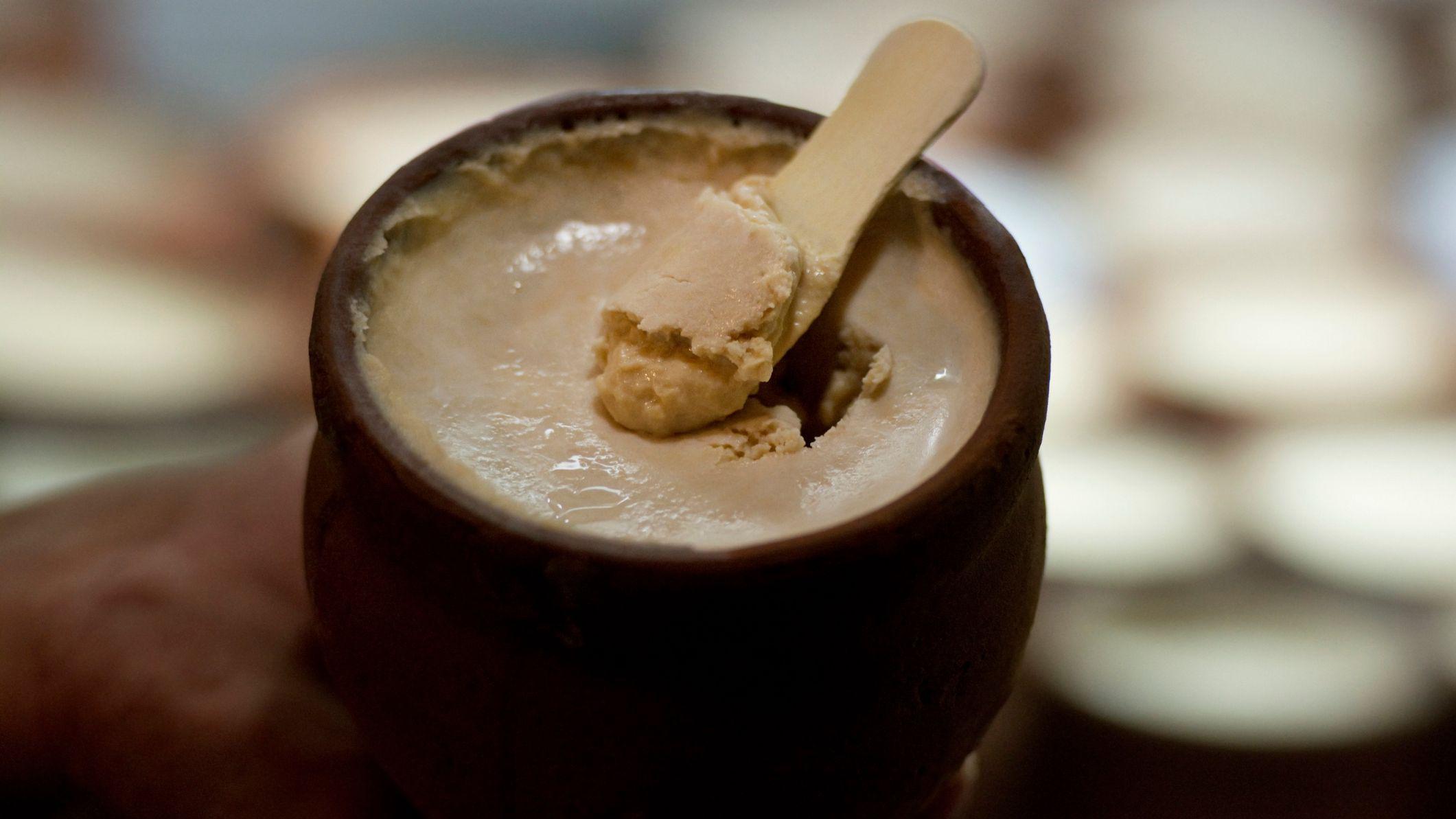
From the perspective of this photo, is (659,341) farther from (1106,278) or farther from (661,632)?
(1106,278)

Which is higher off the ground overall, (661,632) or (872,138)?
(872,138)

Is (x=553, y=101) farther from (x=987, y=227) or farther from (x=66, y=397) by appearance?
(x=66, y=397)

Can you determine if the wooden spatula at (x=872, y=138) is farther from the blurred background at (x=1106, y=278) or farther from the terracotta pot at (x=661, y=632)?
the blurred background at (x=1106, y=278)

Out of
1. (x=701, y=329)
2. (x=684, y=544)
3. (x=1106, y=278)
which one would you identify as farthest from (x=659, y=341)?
(x=1106, y=278)

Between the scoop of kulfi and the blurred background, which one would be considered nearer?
the scoop of kulfi

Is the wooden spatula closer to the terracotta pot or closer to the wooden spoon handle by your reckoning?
the wooden spoon handle

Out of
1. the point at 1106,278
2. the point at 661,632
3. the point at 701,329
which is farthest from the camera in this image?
the point at 1106,278

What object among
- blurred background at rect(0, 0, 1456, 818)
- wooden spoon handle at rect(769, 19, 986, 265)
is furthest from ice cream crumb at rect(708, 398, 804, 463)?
blurred background at rect(0, 0, 1456, 818)
